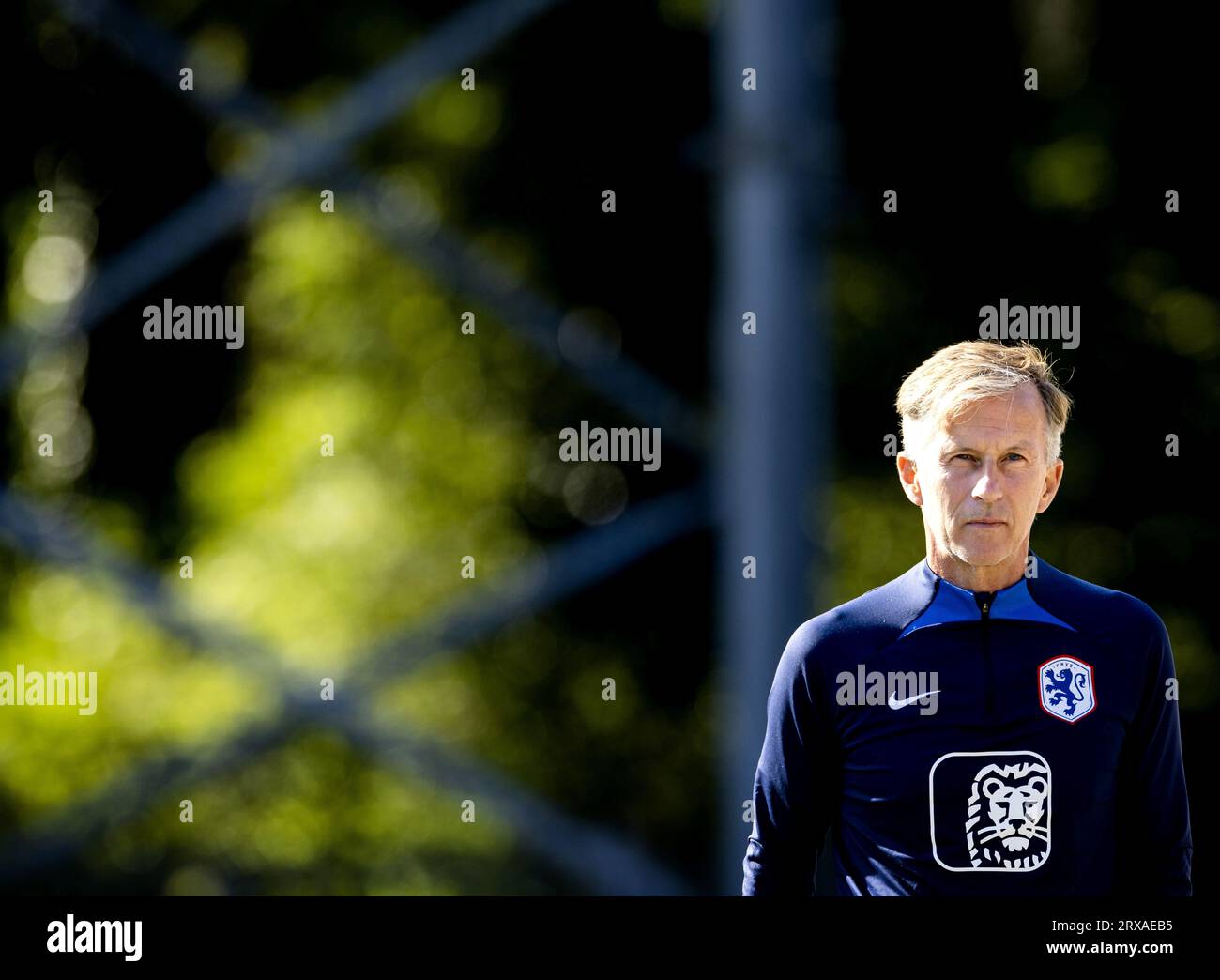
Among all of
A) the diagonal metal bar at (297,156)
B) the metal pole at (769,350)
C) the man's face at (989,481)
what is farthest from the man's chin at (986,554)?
the diagonal metal bar at (297,156)

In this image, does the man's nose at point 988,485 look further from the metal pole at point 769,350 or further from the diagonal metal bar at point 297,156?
the diagonal metal bar at point 297,156

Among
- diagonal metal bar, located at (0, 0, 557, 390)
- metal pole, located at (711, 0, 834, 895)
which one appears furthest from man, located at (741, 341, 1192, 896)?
diagonal metal bar, located at (0, 0, 557, 390)

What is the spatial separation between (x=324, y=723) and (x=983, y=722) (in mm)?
743

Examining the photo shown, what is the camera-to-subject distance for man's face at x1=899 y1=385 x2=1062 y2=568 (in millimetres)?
782

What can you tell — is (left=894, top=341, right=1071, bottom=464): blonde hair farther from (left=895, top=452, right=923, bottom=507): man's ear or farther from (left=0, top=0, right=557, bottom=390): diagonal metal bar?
(left=0, top=0, right=557, bottom=390): diagonal metal bar

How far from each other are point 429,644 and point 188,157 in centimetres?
75

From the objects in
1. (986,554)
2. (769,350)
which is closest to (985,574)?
(986,554)

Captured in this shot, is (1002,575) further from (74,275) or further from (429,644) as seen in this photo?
(74,275)

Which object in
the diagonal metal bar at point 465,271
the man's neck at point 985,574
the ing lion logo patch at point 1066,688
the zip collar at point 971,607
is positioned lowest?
the ing lion logo patch at point 1066,688

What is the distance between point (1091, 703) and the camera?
758 millimetres

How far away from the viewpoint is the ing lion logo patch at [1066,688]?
757mm

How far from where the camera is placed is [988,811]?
0.76 meters

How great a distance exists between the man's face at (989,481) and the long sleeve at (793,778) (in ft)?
0.32

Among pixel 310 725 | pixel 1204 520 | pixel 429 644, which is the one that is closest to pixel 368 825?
pixel 310 725
